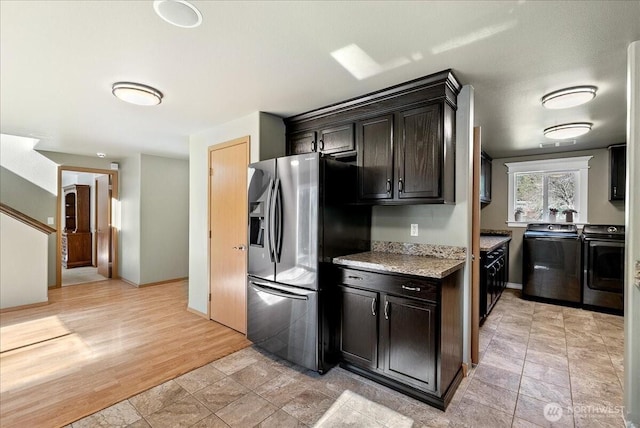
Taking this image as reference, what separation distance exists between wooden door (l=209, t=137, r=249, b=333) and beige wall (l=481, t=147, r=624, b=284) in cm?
464

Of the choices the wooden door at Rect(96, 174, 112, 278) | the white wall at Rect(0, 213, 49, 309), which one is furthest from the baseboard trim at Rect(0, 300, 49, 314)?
the wooden door at Rect(96, 174, 112, 278)

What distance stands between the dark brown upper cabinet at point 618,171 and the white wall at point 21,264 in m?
8.56

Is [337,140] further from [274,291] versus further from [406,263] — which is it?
[274,291]

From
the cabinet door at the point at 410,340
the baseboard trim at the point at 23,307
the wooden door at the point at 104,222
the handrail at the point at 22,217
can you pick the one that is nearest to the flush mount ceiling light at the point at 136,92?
the cabinet door at the point at 410,340

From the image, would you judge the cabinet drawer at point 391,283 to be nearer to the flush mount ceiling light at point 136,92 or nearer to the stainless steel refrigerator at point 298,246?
the stainless steel refrigerator at point 298,246

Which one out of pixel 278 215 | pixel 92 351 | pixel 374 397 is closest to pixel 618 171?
pixel 374 397

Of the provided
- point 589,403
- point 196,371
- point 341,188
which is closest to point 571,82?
point 341,188

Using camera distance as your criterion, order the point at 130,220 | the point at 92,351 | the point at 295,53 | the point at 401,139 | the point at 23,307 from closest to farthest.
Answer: the point at 295,53
the point at 401,139
the point at 92,351
the point at 23,307
the point at 130,220

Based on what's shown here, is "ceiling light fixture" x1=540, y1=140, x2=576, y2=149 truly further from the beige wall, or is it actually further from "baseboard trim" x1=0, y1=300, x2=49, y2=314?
"baseboard trim" x1=0, y1=300, x2=49, y2=314

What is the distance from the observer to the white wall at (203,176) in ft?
11.0

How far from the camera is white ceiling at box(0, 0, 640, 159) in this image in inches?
63.2

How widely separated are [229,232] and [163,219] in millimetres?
2945

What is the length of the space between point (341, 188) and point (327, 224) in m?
0.39

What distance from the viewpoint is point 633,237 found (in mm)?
1885
